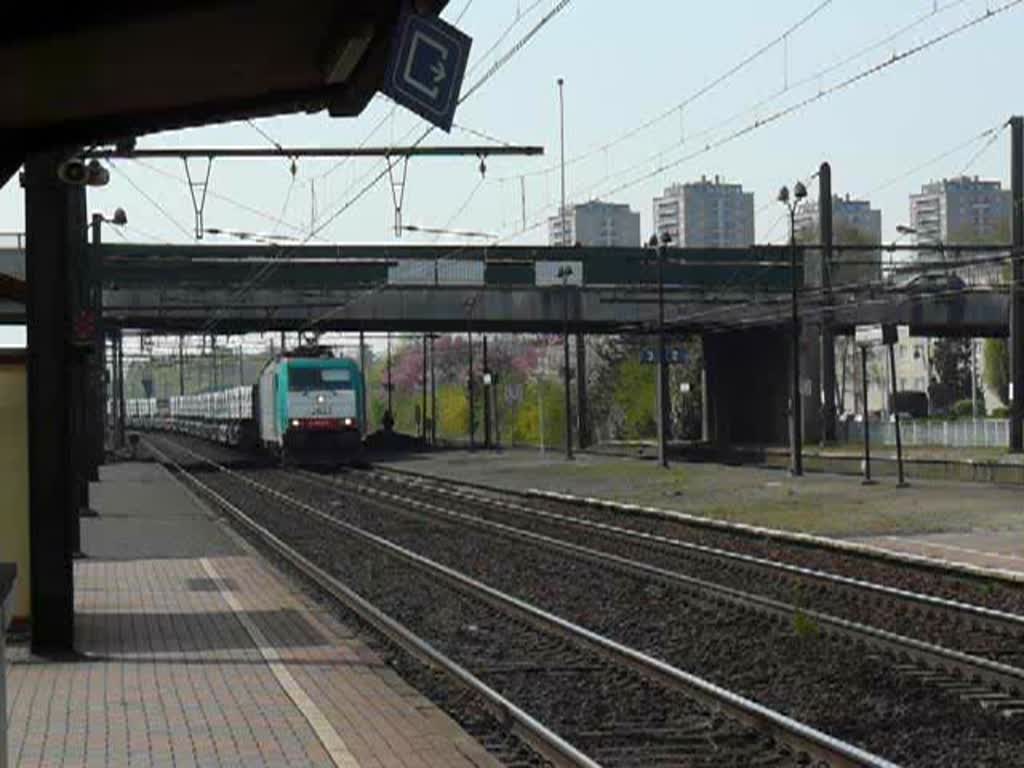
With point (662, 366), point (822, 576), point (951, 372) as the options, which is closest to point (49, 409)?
point (822, 576)

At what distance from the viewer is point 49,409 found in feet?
45.8

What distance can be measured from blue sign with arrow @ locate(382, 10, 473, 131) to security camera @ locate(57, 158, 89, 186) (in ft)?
18.3

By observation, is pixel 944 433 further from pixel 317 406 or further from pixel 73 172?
pixel 73 172

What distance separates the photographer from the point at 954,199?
6590 inches

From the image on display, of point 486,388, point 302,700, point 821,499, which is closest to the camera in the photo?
point 302,700

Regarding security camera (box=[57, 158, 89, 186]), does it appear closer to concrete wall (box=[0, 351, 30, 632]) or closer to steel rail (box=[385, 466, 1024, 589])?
concrete wall (box=[0, 351, 30, 632])

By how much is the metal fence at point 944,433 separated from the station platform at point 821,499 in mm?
12476

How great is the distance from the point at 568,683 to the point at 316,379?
4405 cm

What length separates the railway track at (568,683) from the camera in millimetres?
10344

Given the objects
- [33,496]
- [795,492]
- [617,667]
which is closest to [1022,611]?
[617,667]

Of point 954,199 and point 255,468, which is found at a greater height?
point 954,199

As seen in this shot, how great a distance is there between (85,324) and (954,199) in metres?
145

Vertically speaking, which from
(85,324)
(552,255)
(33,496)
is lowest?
(33,496)

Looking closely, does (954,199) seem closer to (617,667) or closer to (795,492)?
(795,492)
